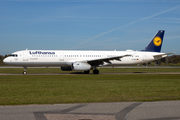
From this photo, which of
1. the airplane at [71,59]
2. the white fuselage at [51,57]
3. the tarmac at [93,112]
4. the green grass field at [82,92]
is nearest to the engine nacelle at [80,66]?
the airplane at [71,59]

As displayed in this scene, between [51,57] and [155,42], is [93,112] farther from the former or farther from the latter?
[155,42]

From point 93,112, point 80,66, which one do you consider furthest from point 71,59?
point 93,112

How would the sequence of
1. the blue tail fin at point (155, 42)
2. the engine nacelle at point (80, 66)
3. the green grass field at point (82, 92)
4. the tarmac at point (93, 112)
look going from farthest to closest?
the blue tail fin at point (155, 42) → the engine nacelle at point (80, 66) → the green grass field at point (82, 92) → the tarmac at point (93, 112)

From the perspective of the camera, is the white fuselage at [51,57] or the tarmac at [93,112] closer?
the tarmac at [93,112]

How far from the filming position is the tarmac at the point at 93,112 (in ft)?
22.3

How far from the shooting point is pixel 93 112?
7.51 metres

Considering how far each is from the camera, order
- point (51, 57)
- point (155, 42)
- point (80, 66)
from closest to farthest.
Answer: point (80, 66), point (51, 57), point (155, 42)

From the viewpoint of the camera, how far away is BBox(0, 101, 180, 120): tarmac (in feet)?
22.3

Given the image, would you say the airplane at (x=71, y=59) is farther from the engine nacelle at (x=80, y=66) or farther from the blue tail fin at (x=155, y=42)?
the blue tail fin at (x=155, y=42)

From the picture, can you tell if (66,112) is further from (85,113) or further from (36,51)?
(36,51)

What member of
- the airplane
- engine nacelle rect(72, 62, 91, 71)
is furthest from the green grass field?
the airplane

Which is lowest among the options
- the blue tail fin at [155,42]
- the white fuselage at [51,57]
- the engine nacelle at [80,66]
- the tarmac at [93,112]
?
the engine nacelle at [80,66]

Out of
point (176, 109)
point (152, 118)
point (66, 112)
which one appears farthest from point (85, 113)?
point (176, 109)

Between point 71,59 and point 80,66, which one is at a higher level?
point 71,59
